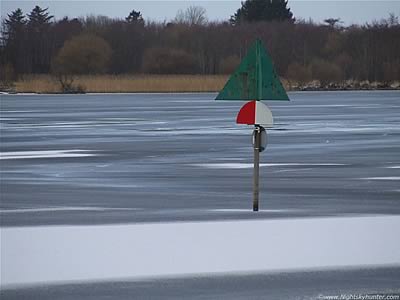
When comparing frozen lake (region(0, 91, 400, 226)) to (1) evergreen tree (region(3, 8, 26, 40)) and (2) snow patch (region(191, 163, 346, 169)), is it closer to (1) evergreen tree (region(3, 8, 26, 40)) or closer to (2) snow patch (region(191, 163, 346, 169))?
(2) snow patch (region(191, 163, 346, 169))

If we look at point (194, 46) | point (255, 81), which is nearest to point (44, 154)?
point (255, 81)

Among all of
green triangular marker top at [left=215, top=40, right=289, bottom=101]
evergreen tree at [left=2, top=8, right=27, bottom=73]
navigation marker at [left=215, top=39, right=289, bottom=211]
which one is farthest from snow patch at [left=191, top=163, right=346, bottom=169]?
evergreen tree at [left=2, top=8, right=27, bottom=73]

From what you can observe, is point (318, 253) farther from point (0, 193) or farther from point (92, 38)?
point (92, 38)

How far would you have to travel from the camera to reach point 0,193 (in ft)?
48.0

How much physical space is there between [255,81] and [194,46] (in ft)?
317

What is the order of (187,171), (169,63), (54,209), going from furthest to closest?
(169,63) < (187,171) < (54,209)

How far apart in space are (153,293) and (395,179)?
9199mm

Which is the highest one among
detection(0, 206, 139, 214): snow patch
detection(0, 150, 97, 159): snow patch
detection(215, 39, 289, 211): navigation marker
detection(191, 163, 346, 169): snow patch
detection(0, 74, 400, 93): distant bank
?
detection(215, 39, 289, 211): navigation marker

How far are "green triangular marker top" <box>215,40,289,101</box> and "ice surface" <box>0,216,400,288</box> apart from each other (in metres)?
1.58

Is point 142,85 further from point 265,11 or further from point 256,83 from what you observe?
point 256,83

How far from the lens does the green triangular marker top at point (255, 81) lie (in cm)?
1200

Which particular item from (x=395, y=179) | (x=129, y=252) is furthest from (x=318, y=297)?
(x=395, y=179)

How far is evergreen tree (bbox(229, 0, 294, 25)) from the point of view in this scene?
128 m

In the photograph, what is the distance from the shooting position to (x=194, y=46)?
10812cm
